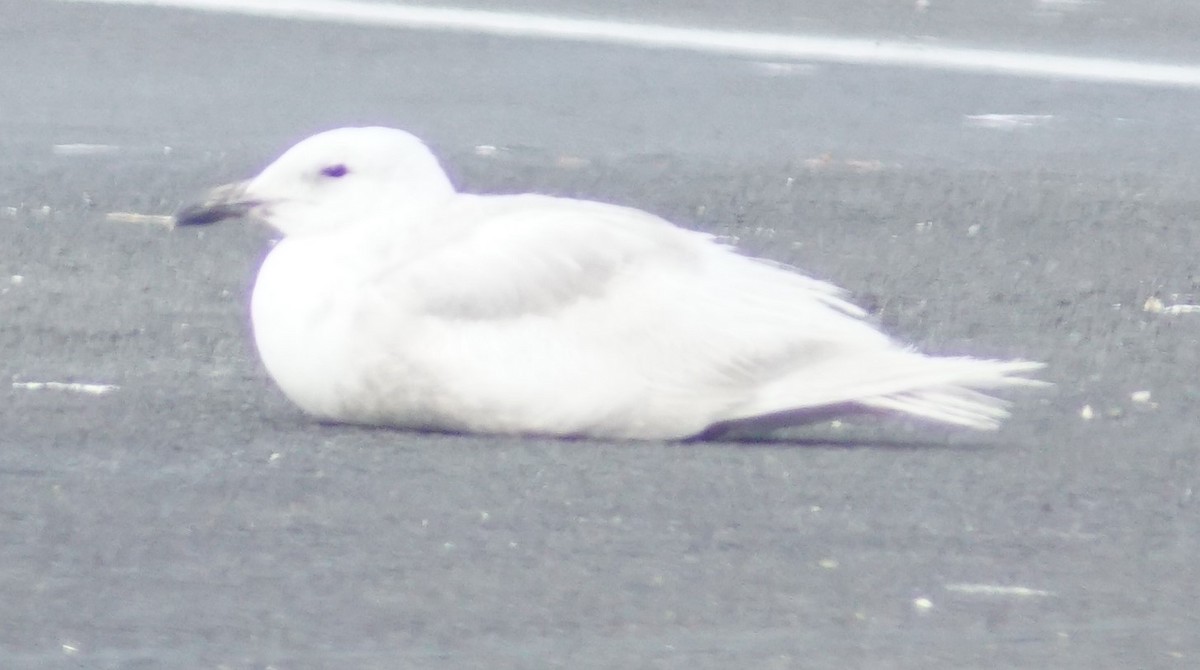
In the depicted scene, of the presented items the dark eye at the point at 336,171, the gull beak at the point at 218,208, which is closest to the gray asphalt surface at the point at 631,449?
the gull beak at the point at 218,208

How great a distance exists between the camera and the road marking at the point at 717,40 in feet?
33.0

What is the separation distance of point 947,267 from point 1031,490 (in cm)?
222

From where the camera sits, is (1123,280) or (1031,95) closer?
(1123,280)

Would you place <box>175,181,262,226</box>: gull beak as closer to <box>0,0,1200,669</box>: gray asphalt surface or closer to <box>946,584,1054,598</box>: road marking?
<box>0,0,1200,669</box>: gray asphalt surface

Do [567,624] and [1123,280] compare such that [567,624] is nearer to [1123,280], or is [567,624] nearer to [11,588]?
[11,588]

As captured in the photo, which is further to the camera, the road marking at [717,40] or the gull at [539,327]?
the road marking at [717,40]

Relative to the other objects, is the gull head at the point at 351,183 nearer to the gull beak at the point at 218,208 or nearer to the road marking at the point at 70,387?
the gull beak at the point at 218,208

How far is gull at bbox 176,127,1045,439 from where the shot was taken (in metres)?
4.75

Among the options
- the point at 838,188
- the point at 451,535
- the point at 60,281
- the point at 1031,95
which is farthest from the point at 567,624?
the point at 1031,95

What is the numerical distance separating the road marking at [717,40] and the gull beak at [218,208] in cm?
523

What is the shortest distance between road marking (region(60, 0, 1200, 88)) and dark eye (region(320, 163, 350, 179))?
530 cm

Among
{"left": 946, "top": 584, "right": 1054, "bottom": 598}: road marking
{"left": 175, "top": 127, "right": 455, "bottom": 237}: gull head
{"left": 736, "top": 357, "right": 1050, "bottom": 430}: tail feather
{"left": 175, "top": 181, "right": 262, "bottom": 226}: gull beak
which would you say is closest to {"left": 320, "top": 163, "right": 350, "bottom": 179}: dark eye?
{"left": 175, "top": 127, "right": 455, "bottom": 237}: gull head

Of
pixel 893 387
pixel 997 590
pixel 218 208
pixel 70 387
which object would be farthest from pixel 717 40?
pixel 997 590

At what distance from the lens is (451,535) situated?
13.8ft
